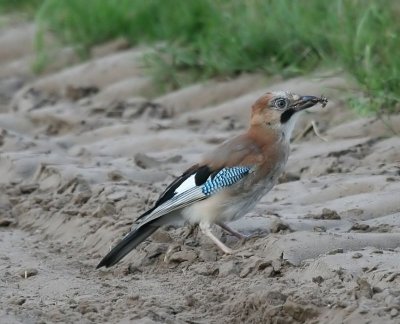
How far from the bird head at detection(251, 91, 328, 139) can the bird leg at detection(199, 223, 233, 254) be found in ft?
2.37

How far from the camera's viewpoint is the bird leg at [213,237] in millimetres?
6355

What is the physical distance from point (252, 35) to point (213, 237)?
11.9ft

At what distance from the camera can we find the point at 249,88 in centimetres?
980

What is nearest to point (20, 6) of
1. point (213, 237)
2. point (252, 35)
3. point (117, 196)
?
point (252, 35)

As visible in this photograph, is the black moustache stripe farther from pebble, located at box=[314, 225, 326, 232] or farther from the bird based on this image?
pebble, located at box=[314, 225, 326, 232]

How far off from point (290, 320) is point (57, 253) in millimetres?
2072

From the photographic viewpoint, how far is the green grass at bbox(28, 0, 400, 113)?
890 cm

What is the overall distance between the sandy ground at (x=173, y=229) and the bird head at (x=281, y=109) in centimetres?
46

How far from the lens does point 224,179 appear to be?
670 cm

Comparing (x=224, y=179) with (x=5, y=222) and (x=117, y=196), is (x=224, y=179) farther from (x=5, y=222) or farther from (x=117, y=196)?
(x=5, y=222)

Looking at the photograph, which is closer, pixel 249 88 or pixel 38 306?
pixel 38 306

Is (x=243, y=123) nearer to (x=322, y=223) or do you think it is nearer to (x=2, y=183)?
(x=2, y=183)

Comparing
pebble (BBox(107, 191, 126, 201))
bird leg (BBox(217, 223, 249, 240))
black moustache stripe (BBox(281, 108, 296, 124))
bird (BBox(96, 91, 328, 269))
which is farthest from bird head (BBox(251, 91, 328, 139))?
pebble (BBox(107, 191, 126, 201))

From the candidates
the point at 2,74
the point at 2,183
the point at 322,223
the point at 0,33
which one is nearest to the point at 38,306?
the point at 322,223
